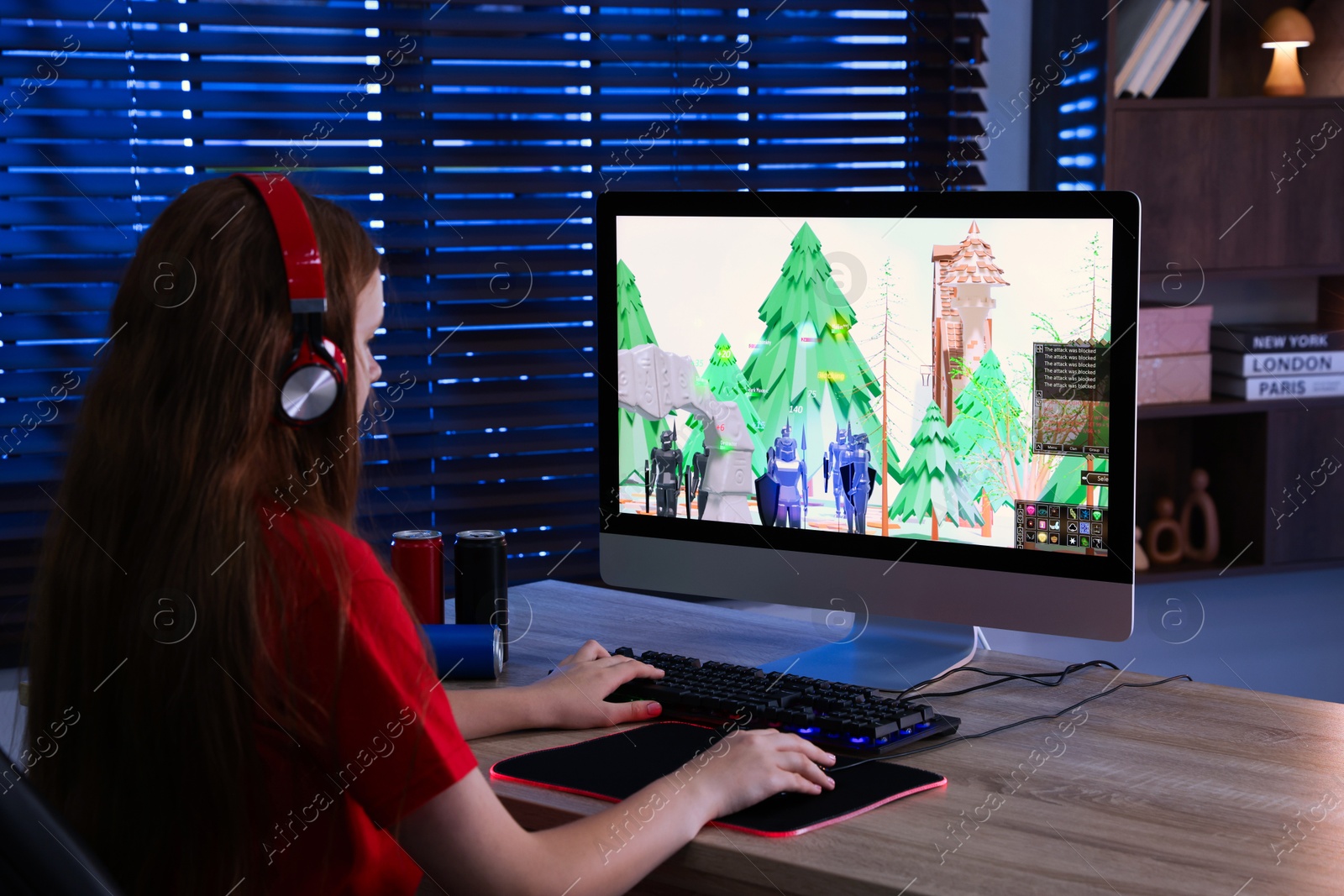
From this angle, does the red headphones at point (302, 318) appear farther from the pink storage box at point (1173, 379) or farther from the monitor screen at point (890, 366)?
the pink storage box at point (1173, 379)

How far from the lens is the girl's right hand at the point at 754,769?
3.37ft

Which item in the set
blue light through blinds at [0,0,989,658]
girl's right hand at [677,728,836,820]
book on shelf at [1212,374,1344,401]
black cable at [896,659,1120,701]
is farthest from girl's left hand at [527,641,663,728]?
book on shelf at [1212,374,1344,401]

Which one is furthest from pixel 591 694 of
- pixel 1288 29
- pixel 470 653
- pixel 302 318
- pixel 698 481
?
pixel 1288 29

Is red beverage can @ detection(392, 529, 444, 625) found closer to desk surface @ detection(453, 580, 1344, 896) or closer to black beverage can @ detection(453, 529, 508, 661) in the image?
black beverage can @ detection(453, 529, 508, 661)

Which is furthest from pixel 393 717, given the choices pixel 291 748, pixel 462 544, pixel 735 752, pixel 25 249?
pixel 25 249

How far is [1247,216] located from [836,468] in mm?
1493

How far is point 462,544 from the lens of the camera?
1.52 m

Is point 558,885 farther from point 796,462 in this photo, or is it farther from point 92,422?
point 796,462

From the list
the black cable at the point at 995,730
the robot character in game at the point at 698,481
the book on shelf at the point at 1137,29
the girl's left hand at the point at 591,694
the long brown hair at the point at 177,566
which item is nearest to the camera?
the long brown hair at the point at 177,566

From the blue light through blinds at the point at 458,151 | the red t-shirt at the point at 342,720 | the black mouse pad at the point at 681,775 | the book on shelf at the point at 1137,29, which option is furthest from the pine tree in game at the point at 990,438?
the book on shelf at the point at 1137,29

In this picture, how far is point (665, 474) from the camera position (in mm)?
1534

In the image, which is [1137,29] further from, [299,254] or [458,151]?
[299,254]

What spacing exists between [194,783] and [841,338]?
83cm

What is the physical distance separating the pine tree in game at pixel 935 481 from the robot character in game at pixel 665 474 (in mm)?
289
